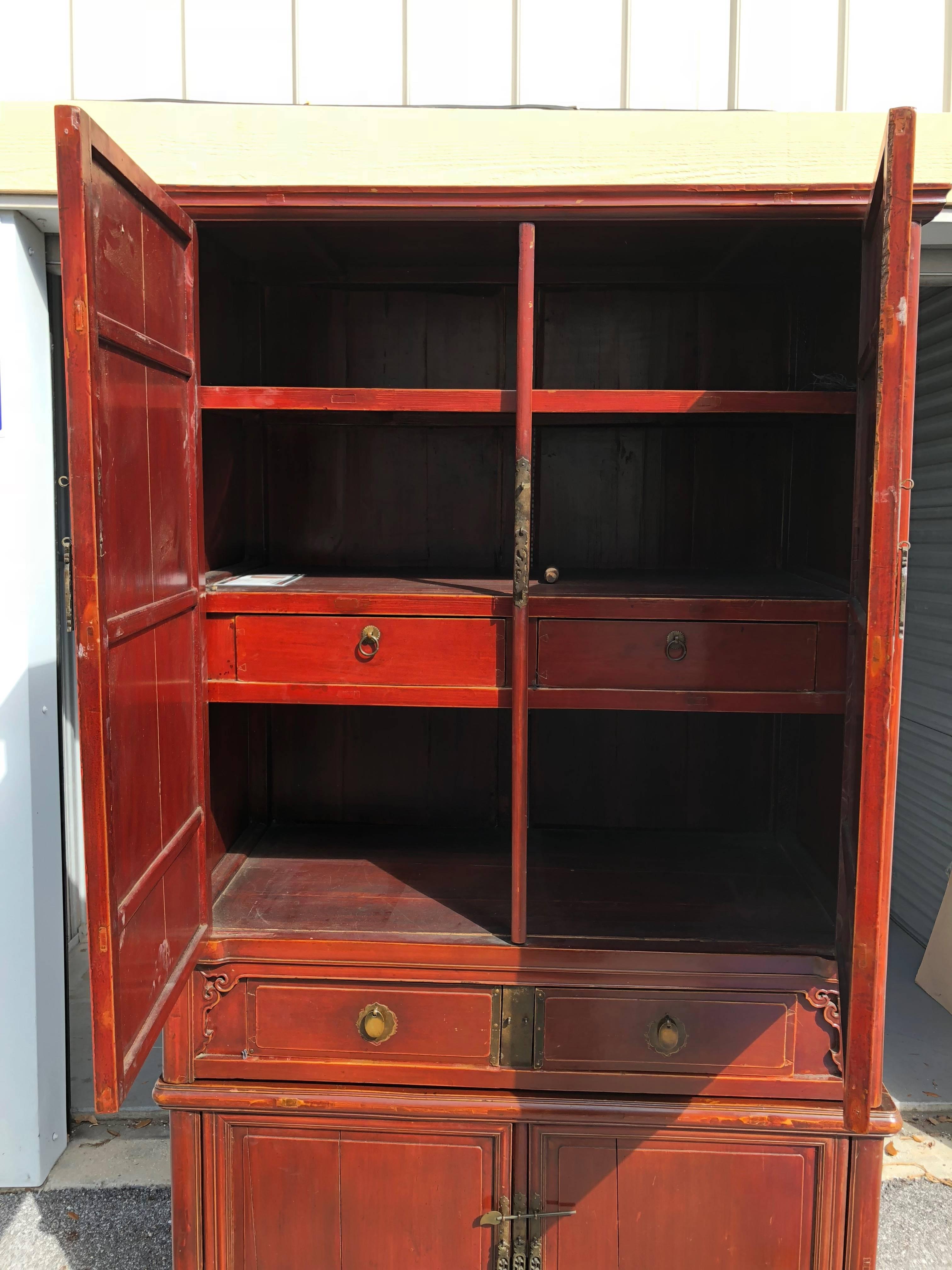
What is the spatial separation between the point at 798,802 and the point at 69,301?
6.71 feet

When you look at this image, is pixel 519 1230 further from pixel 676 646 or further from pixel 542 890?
pixel 676 646

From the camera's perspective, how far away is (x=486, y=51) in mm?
2473

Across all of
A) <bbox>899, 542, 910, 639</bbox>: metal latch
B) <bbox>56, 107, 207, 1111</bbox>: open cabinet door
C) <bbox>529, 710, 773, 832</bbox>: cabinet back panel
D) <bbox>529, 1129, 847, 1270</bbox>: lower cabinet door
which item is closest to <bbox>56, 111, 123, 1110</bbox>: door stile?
<bbox>56, 107, 207, 1111</bbox>: open cabinet door

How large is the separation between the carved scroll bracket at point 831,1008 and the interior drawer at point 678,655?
1.99ft

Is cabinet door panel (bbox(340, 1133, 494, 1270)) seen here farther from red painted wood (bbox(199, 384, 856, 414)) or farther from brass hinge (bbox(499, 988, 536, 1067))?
red painted wood (bbox(199, 384, 856, 414))

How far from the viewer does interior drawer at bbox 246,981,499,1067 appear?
6.27ft

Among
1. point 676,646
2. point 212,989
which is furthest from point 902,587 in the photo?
point 212,989

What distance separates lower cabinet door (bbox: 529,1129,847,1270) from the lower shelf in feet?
1.33

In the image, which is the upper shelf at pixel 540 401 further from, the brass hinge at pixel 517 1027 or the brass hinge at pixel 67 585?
the brass hinge at pixel 517 1027

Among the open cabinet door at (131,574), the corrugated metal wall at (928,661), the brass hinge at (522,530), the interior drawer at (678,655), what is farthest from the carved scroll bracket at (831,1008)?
the corrugated metal wall at (928,661)

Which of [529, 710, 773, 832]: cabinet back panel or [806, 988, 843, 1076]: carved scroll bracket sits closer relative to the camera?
[806, 988, 843, 1076]: carved scroll bracket

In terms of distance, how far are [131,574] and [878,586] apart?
1.20m

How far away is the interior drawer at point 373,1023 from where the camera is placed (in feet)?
6.27

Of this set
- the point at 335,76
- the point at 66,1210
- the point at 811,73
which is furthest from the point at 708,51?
the point at 66,1210
